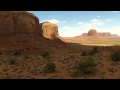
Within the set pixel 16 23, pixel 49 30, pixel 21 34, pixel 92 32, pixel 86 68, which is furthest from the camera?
pixel 92 32

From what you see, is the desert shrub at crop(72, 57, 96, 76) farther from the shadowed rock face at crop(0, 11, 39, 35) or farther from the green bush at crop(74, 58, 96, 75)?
the shadowed rock face at crop(0, 11, 39, 35)

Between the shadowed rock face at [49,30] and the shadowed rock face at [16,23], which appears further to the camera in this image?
the shadowed rock face at [49,30]

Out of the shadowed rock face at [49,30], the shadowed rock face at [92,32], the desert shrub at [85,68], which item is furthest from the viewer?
the shadowed rock face at [92,32]

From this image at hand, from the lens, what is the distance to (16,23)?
4938cm

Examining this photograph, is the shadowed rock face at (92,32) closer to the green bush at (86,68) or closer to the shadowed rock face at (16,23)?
the shadowed rock face at (16,23)

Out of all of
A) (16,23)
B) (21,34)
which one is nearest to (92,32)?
(16,23)

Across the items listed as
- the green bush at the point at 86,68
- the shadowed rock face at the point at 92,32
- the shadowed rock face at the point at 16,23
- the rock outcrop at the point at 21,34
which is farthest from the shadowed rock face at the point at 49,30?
the shadowed rock face at the point at 92,32

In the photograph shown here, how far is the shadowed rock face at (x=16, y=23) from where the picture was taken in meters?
47.2

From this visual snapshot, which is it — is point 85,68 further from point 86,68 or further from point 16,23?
point 16,23
